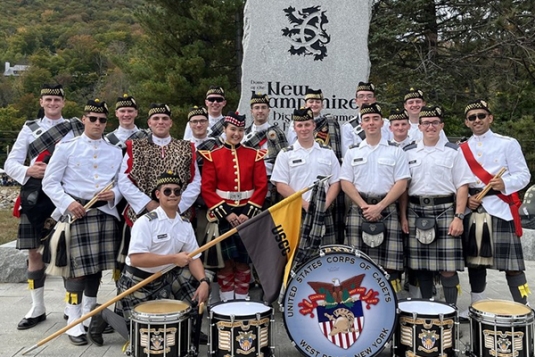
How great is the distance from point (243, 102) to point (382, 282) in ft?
11.6

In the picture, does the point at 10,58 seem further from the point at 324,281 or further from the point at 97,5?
the point at 324,281

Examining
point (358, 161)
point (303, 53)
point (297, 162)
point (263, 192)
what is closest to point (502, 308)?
point (358, 161)

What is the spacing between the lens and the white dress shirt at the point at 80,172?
4422 millimetres

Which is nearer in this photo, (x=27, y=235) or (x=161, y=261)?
(x=161, y=261)

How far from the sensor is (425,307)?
12.9 ft

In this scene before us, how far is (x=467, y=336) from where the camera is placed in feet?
14.8

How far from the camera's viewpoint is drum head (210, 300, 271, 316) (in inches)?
146

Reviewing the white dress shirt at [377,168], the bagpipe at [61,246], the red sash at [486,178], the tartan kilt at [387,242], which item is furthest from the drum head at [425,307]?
the bagpipe at [61,246]

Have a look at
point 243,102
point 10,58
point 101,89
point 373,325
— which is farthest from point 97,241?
point 10,58

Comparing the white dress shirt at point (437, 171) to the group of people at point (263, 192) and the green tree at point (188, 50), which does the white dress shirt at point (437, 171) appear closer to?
the group of people at point (263, 192)

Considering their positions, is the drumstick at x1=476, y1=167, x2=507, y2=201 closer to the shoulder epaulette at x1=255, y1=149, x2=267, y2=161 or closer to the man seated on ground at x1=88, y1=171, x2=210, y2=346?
the shoulder epaulette at x1=255, y1=149, x2=267, y2=161

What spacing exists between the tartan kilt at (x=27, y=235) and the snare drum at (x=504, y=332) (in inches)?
144

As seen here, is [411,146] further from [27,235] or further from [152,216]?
[27,235]

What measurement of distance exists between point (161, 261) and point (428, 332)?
190 cm
